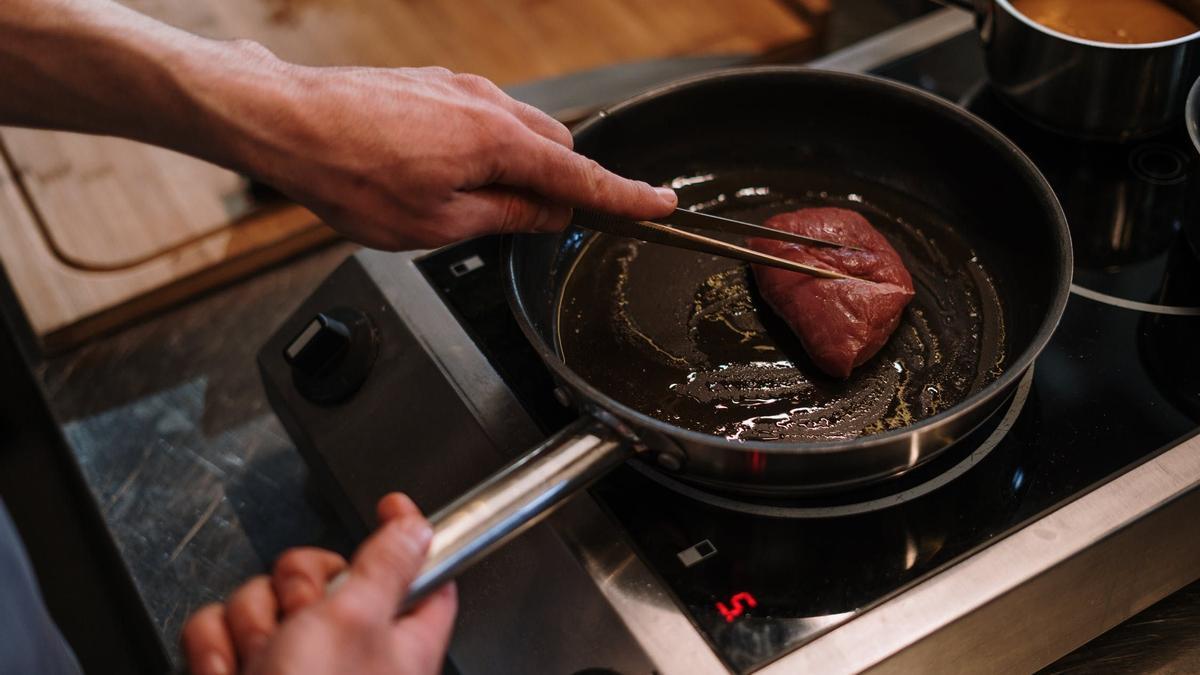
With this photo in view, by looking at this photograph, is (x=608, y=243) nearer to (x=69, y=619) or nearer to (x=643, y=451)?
(x=643, y=451)

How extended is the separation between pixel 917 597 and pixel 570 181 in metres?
0.37

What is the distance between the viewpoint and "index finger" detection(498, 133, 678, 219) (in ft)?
2.39

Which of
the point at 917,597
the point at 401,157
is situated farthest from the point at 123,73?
the point at 917,597

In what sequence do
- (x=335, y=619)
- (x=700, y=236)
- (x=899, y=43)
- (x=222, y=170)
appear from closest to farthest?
1. (x=335, y=619)
2. (x=700, y=236)
3. (x=899, y=43)
4. (x=222, y=170)

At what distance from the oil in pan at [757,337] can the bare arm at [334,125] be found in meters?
0.13

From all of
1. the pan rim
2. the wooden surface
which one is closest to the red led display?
the pan rim

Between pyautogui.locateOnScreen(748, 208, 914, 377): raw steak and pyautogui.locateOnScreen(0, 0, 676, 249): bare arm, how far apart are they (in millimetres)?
147

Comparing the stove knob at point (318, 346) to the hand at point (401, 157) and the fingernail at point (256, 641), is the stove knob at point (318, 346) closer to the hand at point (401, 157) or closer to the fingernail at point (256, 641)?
the hand at point (401, 157)

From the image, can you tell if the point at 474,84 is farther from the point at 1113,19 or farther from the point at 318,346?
the point at 1113,19

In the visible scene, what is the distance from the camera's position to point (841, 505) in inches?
29.9

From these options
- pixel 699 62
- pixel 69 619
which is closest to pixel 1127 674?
pixel 699 62

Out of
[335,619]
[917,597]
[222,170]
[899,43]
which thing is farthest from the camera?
[222,170]

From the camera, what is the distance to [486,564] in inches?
30.3

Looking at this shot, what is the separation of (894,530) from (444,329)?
40 centimetres
